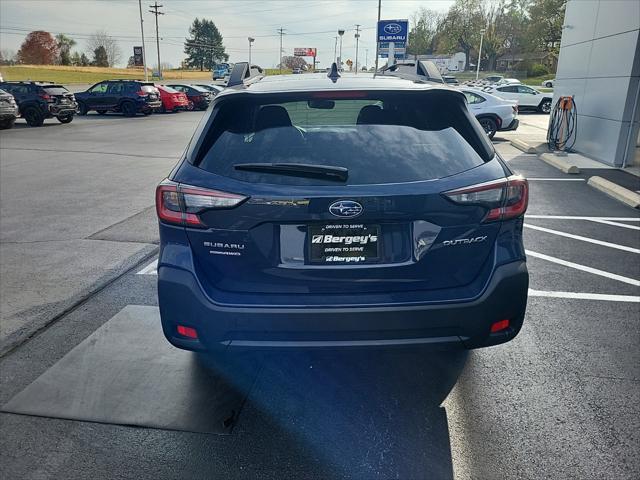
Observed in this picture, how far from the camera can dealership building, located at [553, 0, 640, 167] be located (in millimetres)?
11578

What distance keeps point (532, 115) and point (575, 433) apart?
3226 centimetres

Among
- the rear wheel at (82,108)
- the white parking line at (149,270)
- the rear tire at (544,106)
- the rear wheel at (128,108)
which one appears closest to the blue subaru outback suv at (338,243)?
the white parking line at (149,270)

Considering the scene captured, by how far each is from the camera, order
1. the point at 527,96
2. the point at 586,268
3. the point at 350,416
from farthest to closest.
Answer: the point at 527,96 → the point at 586,268 → the point at 350,416

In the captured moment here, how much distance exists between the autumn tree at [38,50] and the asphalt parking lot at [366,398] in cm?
13324

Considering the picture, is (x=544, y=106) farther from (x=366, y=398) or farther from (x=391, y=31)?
(x=366, y=398)

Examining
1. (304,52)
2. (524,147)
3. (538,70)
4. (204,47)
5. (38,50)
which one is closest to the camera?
(524,147)

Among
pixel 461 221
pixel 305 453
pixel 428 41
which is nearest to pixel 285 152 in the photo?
pixel 461 221

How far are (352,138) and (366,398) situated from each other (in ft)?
5.21

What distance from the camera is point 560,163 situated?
40.4 ft

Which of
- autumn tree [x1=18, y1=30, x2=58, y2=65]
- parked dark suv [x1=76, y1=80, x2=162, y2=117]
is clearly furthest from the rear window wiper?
autumn tree [x1=18, y1=30, x2=58, y2=65]

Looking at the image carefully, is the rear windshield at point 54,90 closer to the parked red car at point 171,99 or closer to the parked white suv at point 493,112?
the parked red car at point 171,99

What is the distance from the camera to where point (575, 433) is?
113 inches

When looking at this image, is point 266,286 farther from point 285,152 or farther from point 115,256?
point 115,256

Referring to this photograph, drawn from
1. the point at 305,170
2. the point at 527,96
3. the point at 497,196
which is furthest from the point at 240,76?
the point at 527,96
